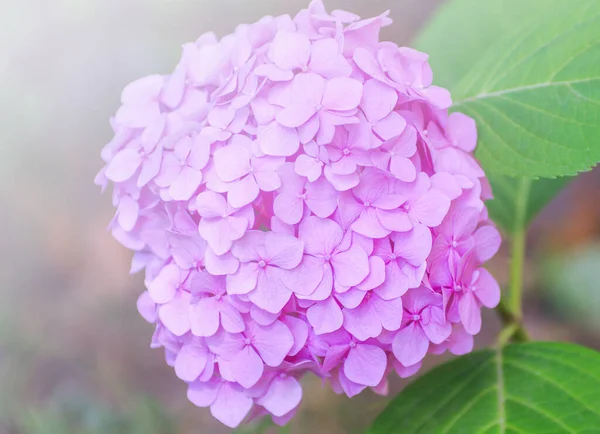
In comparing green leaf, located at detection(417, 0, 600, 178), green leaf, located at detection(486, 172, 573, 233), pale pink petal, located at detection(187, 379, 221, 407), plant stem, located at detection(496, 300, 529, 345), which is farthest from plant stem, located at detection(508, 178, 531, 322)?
pale pink petal, located at detection(187, 379, 221, 407)

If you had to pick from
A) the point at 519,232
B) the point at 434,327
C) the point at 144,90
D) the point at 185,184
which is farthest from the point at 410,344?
the point at 519,232

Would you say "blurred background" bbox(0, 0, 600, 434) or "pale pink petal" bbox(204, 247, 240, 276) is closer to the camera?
"pale pink petal" bbox(204, 247, 240, 276)

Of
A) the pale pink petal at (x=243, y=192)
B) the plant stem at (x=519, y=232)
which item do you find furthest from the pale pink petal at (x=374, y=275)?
the plant stem at (x=519, y=232)

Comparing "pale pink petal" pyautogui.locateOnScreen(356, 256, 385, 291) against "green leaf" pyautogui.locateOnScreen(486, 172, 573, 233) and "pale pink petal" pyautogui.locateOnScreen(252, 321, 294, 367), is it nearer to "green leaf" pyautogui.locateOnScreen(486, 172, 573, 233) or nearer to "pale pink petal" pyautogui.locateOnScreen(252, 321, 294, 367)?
"pale pink petal" pyautogui.locateOnScreen(252, 321, 294, 367)

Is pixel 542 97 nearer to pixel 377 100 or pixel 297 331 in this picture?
pixel 377 100

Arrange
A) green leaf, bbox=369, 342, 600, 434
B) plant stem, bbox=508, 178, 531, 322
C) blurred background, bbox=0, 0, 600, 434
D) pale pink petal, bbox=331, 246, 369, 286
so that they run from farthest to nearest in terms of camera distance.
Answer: blurred background, bbox=0, 0, 600, 434 < plant stem, bbox=508, 178, 531, 322 < green leaf, bbox=369, 342, 600, 434 < pale pink petal, bbox=331, 246, 369, 286
